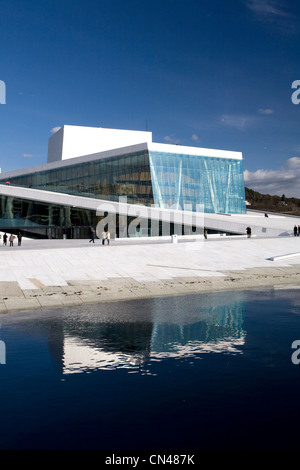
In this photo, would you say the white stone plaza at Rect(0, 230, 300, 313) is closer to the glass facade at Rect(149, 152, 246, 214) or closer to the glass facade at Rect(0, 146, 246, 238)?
the glass facade at Rect(149, 152, 246, 214)

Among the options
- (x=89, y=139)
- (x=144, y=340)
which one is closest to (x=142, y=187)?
(x=89, y=139)

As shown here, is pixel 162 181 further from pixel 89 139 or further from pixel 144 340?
pixel 144 340

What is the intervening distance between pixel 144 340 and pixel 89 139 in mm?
51409

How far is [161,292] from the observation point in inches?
777

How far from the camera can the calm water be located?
7.33 meters

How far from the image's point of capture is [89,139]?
60.8 meters

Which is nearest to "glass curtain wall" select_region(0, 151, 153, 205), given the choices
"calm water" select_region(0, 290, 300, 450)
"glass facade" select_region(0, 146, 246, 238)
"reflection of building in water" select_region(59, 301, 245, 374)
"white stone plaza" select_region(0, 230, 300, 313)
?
"glass facade" select_region(0, 146, 246, 238)

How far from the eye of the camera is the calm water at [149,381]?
24.1 ft

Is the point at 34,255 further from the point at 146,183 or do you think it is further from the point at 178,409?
the point at 146,183

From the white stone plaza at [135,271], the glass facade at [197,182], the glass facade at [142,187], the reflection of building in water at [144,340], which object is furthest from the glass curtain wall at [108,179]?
the reflection of building in water at [144,340]

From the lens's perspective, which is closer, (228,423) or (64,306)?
(228,423)

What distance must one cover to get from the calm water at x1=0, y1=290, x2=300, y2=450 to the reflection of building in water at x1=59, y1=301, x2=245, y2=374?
3cm
